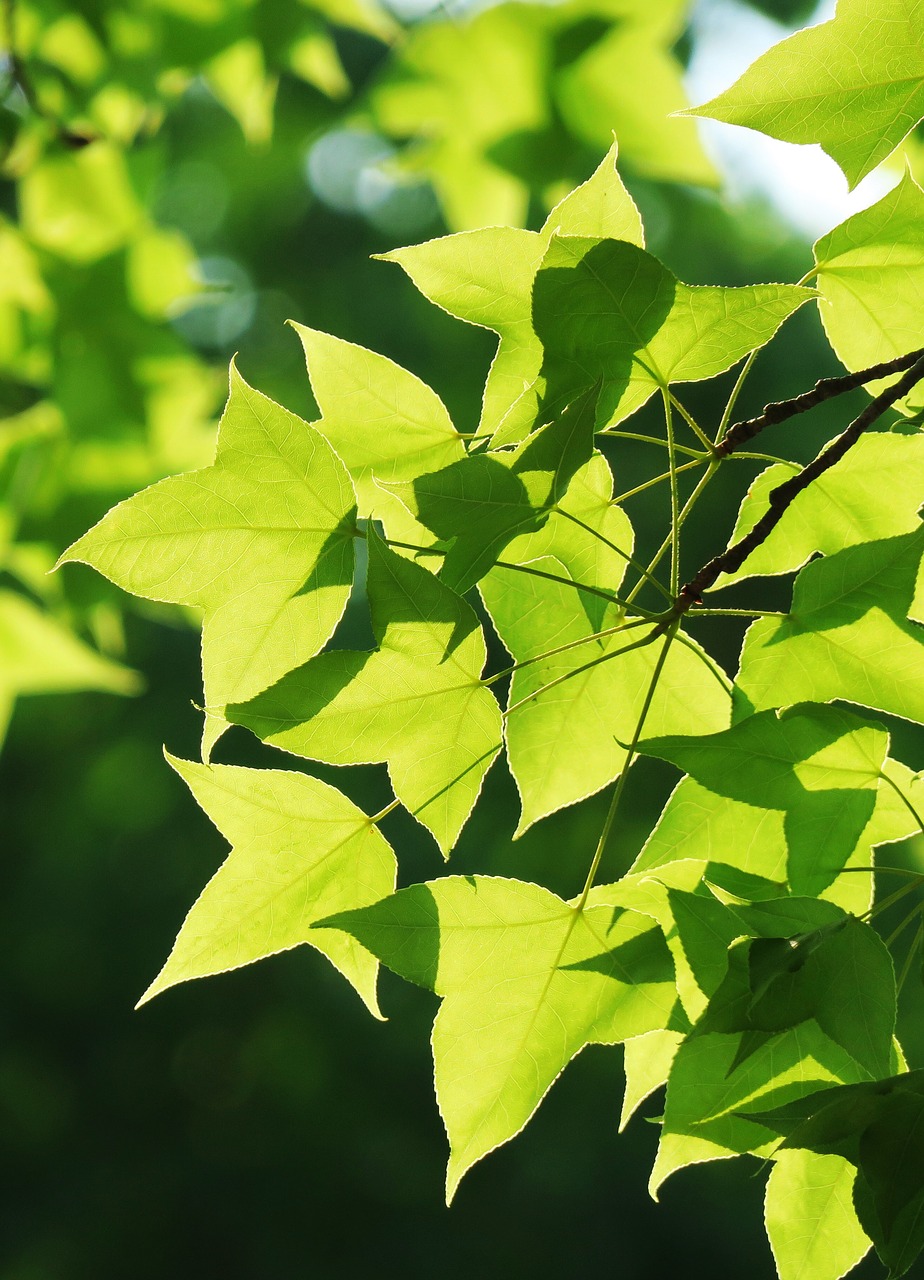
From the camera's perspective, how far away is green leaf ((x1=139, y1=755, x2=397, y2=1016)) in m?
0.47

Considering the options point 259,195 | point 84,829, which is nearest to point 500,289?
point 84,829

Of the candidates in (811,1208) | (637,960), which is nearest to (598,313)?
(637,960)

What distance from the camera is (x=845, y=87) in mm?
434

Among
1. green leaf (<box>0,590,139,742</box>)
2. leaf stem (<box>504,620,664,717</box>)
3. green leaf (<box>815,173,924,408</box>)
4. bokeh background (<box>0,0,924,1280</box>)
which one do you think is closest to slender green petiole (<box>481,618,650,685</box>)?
leaf stem (<box>504,620,664,717</box>)

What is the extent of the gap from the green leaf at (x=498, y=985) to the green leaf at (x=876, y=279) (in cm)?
27

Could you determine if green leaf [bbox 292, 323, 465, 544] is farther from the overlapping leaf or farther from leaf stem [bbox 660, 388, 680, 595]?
the overlapping leaf

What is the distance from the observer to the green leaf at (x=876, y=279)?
46 cm

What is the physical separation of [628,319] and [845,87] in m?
0.13

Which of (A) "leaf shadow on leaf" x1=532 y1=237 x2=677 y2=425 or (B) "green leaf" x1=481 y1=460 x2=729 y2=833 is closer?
(A) "leaf shadow on leaf" x1=532 y1=237 x2=677 y2=425

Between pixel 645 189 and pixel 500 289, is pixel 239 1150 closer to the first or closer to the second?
pixel 645 189

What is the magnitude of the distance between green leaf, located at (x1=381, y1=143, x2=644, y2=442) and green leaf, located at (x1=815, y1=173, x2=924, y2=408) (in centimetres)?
10

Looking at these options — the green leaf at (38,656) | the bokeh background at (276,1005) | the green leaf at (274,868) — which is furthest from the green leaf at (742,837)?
the bokeh background at (276,1005)

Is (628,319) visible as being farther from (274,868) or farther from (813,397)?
(274,868)

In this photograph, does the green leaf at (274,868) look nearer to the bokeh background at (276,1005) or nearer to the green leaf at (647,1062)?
the green leaf at (647,1062)
